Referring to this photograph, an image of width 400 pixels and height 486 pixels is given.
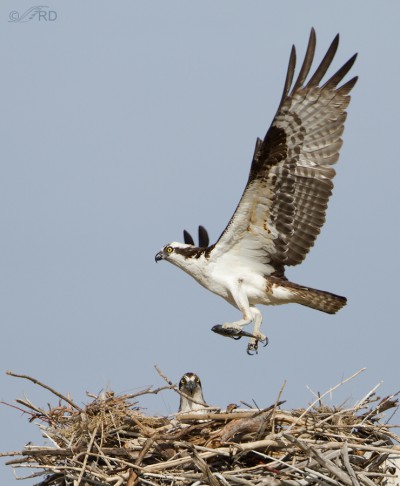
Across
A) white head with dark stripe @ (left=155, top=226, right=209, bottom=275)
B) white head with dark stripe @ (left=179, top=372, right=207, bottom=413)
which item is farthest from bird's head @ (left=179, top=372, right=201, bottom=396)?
white head with dark stripe @ (left=155, top=226, right=209, bottom=275)

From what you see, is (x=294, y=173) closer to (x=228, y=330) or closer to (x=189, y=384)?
(x=228, y=330)

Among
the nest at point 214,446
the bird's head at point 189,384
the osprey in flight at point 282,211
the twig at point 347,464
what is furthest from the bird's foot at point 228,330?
the twig at point 347,464

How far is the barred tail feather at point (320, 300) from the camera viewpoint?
419 inches

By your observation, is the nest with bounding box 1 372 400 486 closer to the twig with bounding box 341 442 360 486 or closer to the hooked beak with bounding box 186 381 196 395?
the twig with bounding box 341 442 360 486

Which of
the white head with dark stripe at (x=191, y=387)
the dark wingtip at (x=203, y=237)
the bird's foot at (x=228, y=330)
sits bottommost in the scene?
the white head with dark stripe at (x=191, y=387)

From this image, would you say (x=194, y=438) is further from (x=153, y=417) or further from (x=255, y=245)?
(x=255, y=245)

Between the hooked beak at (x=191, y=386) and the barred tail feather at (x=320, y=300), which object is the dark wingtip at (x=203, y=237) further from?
the hooked beak at (x=191, y=386)

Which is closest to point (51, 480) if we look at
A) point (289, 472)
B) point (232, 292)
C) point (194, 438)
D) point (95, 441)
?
point (95, 441)

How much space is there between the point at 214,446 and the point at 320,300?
9.42 ft

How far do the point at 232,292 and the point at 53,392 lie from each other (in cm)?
280

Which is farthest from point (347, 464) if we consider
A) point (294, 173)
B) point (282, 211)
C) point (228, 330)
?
point (294, 173)

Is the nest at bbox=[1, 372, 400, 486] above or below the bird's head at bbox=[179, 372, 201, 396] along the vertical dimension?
below

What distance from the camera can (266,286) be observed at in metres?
10.8

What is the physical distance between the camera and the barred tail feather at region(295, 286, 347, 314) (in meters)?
10.6
